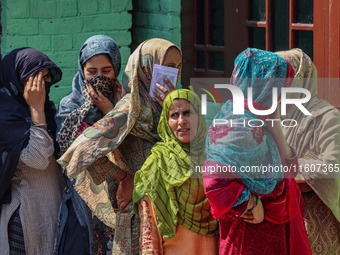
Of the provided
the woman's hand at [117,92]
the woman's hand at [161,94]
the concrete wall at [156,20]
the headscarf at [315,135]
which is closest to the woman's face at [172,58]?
the woman's hand at [161,94]

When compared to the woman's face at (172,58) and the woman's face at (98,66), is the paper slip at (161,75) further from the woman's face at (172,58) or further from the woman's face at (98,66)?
the woman's face at (98,66)

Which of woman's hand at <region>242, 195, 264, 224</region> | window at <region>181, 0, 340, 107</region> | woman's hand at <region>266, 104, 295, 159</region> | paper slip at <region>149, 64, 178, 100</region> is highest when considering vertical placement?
window at <region>181, 0, 340, 107</region>

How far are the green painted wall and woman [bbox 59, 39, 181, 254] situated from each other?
5.70 ft

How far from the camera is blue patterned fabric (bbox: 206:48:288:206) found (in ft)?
11.0

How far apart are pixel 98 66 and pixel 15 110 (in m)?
0.55

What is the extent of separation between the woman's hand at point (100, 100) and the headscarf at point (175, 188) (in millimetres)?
594

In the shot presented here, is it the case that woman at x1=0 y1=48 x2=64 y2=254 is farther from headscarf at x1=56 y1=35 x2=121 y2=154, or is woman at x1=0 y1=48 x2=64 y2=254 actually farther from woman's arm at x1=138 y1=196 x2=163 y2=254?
woman's arm at x1=138 y1=196 x2=163 y2=254

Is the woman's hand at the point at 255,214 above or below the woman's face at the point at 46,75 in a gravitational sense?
below

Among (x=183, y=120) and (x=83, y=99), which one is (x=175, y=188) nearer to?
(x=183, y=120)

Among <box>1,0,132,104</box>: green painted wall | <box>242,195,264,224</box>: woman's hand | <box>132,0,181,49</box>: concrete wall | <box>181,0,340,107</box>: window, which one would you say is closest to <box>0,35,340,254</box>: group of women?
<box>242,195,264,224</box>: woman's hand

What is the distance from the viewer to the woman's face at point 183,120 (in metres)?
3.79

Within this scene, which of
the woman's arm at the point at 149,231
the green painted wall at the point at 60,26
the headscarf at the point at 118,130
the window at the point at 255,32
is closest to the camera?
the woman's arm at the point at 149,231

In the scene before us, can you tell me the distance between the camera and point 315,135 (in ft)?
12.9

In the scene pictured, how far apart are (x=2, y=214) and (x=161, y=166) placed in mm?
1099
